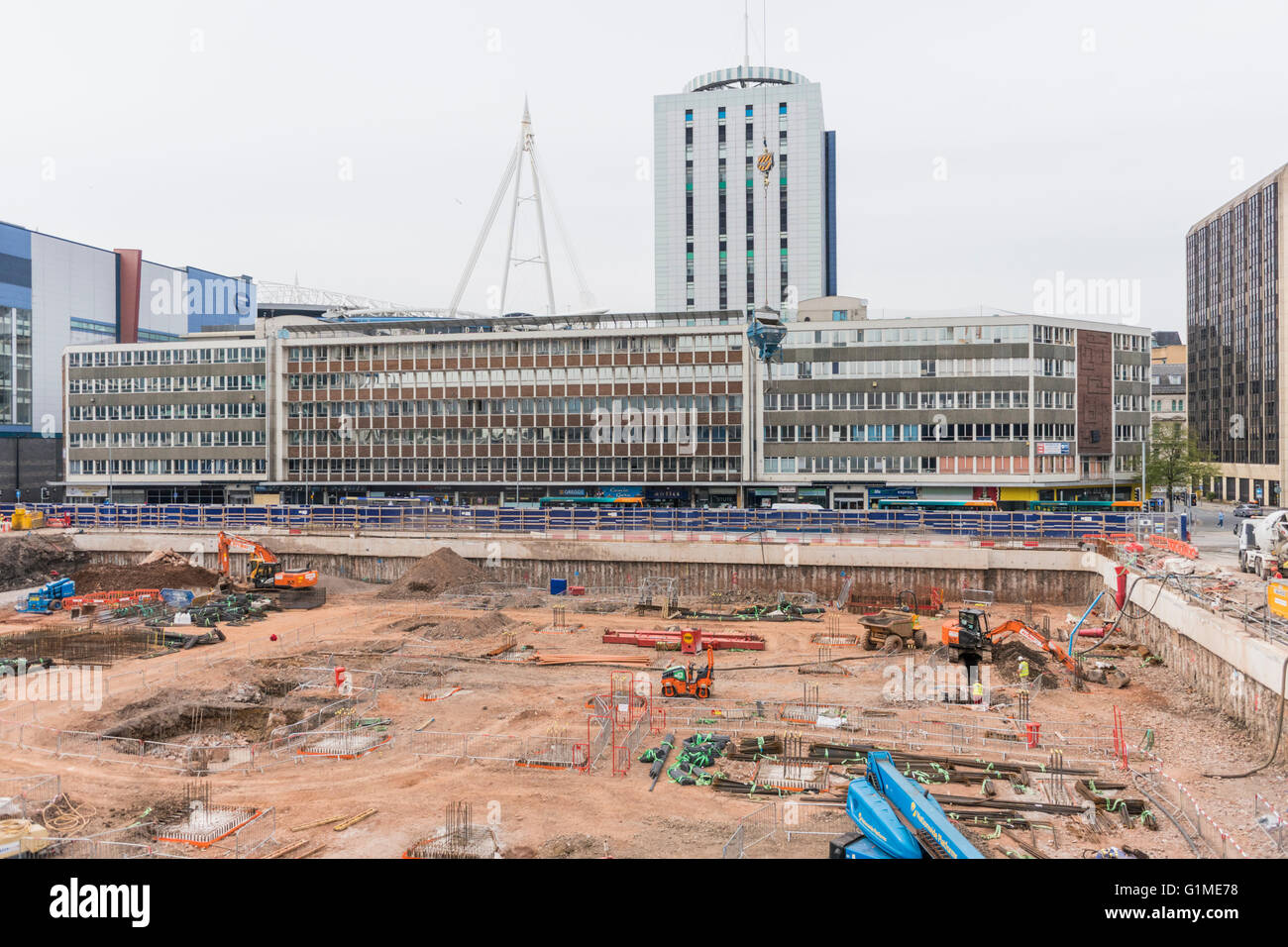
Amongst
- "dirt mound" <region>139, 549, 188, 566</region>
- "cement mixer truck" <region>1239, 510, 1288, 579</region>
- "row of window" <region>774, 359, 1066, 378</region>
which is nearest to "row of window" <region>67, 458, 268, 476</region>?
"dirt mound" <region>139, 549, 188, 566</region>

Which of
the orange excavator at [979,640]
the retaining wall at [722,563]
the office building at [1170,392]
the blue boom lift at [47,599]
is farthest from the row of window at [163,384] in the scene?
the office building at [1170,392]

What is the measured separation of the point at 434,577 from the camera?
51.3 meters

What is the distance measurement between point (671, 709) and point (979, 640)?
1167 centimetres

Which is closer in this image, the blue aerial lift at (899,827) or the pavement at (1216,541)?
the blue aerial lift at (899,827)

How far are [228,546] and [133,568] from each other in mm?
6488

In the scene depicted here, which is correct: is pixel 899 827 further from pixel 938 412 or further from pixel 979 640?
pixel 938 412

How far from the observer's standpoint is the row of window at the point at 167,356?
89250mm

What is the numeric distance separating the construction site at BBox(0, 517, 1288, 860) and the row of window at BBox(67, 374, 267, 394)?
40.2 metres

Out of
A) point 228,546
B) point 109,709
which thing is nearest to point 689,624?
point 109,709

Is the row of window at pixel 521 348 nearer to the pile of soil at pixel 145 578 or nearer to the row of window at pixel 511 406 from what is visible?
the row of window at pixel 511 406

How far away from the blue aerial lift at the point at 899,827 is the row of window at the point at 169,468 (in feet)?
279

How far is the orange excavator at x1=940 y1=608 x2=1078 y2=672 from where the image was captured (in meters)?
30.8

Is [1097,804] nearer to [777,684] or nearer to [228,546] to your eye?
[777,684]

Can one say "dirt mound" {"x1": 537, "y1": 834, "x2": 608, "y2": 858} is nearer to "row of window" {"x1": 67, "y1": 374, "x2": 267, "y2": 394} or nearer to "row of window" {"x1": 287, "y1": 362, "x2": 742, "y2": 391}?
"row of window" {"x1": 287, "y1": 362, "x2": 742, "y2": 391}
